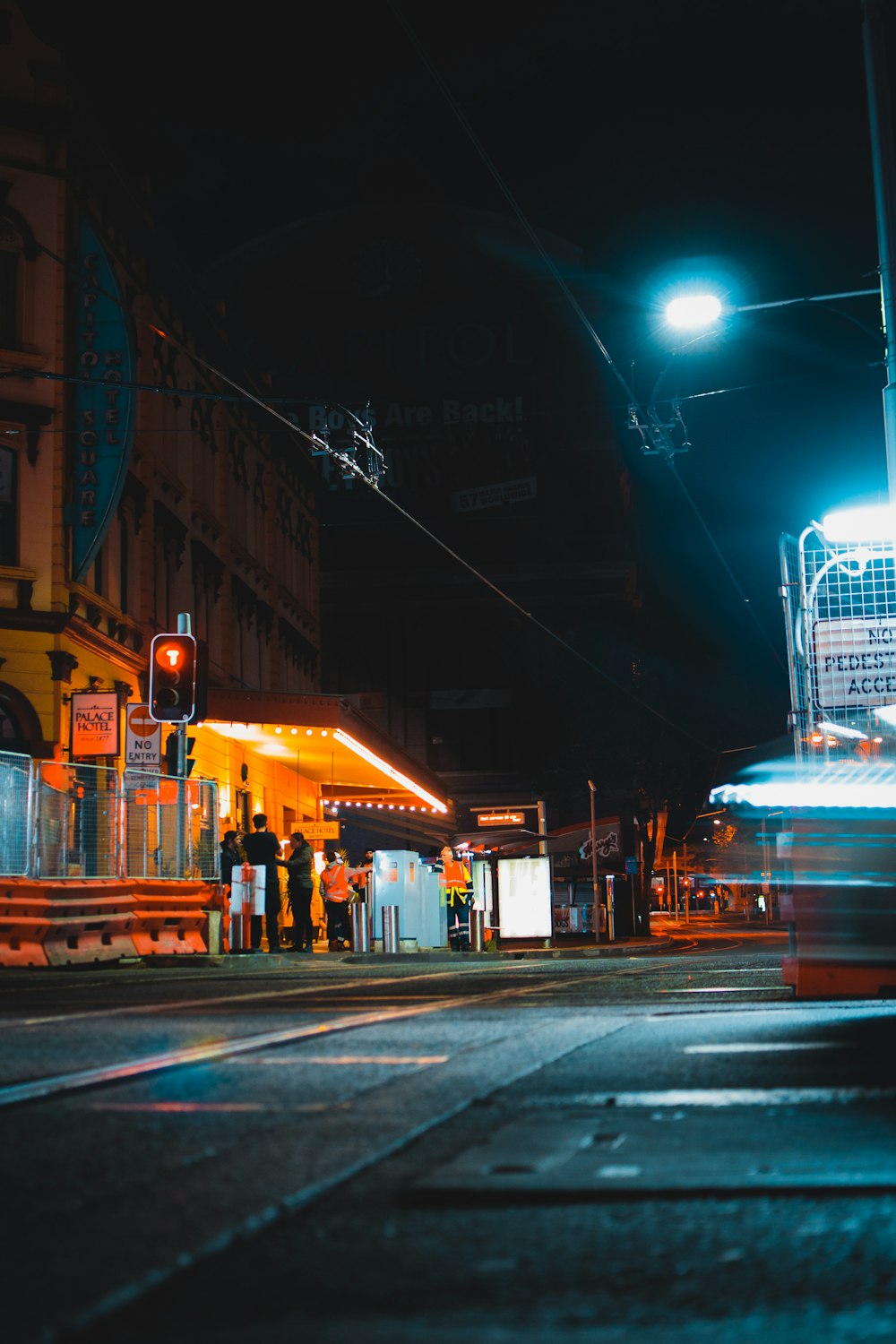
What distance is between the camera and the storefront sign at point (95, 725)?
942 inches

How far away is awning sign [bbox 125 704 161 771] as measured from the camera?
76.4 feet

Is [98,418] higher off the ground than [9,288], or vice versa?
[9,288]

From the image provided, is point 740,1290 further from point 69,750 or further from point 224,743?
point 224,743

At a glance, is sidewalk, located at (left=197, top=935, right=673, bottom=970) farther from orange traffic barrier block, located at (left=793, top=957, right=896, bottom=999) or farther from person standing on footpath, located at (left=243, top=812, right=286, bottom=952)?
orange traffic barrier block, located at (left=793, top=957, right=896, bottom=999)

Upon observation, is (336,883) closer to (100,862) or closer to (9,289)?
(100,862)

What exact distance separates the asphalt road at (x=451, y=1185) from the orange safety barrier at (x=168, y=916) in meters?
13.7

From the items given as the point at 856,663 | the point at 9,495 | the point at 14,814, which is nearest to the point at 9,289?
the point at 9,495

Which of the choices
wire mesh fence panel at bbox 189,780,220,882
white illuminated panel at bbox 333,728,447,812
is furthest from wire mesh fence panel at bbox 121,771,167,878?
white illuminated panel at bbox 333,728,447,812

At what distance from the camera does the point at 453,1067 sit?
18.5 feet

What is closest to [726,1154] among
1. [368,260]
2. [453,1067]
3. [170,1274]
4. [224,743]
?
[170,1274]

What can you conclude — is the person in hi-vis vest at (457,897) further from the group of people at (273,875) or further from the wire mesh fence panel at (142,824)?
the wire mesh fence panel at (142,824)

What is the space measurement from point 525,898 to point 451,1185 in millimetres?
27972

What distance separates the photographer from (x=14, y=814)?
18328mm

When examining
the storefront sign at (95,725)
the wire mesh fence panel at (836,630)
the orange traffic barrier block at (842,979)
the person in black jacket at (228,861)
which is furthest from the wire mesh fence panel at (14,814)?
the orange traffic barrier block at (842,979)
